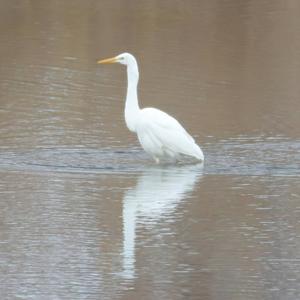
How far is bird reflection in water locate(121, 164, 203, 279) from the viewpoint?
9.92 m

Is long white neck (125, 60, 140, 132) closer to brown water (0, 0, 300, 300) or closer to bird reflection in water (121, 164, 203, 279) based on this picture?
brown water (0, 0, 300, 300)

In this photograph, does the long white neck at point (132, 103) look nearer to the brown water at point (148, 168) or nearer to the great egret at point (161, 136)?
the great egret at point (161, 136)

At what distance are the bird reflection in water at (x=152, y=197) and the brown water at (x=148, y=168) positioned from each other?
2cm

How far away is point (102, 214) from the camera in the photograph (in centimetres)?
1097

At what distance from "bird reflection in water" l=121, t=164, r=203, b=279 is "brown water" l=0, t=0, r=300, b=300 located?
0.02 metres

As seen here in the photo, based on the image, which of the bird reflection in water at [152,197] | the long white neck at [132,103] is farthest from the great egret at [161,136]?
the bird reflection in water at [152,197]

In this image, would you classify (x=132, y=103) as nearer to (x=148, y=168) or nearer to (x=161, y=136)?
(x=161, y=136)

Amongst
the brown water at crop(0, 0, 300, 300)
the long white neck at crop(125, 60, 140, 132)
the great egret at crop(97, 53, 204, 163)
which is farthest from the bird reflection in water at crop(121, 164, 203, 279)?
the long white neck at crop(125, 60, 140, 132)

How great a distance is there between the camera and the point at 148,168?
43.3 ft

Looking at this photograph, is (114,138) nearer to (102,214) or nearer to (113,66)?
(102,214)

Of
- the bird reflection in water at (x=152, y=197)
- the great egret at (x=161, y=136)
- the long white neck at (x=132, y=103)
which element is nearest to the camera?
the bird reflection in water at (x=152, y=197)

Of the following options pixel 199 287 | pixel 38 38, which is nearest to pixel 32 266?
pixel 199 287

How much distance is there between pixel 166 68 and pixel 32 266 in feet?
35.5

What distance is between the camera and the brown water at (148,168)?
9.10m
